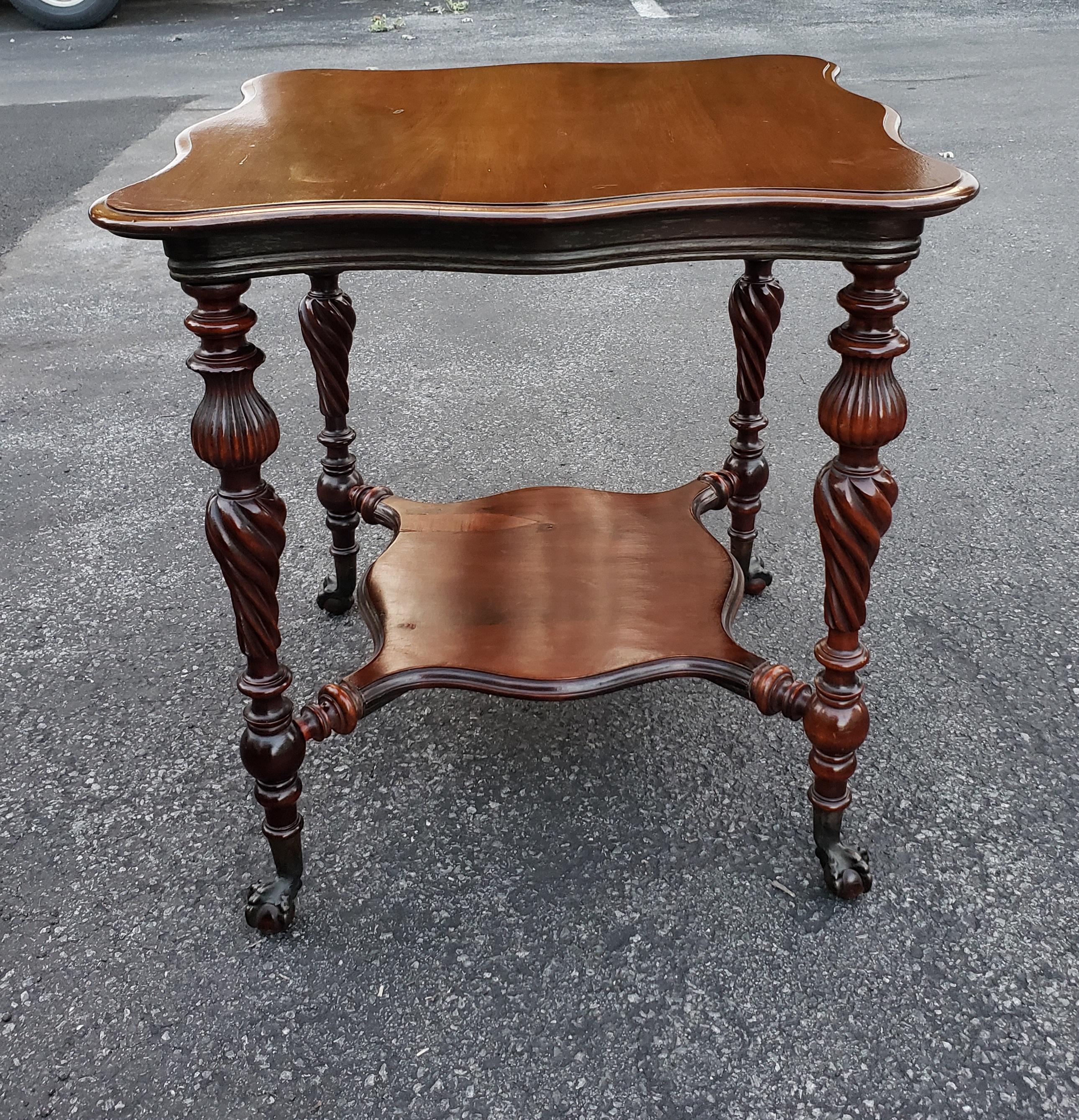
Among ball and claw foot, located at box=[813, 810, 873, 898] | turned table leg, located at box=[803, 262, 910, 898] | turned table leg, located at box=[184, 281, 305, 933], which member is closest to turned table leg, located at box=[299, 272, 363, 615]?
turned table leg, located at box=[184, 281, 305, 933]

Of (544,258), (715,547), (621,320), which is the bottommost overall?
(621,320)

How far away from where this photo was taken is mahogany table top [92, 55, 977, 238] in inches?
38.5

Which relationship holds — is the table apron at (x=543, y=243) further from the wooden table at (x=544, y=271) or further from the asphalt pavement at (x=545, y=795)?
the asphalt pavement at (x=545, y=795)

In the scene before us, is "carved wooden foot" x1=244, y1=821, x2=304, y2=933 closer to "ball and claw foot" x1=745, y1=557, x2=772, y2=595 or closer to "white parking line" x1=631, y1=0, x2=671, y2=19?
"ball and claw foot" x1=745, y1=557, x2=772, y2=595

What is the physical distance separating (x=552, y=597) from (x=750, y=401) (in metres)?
0.45

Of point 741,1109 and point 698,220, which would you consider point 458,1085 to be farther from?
point 698,220

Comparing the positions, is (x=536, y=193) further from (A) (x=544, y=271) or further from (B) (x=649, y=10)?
(B) (x=649, y=10)

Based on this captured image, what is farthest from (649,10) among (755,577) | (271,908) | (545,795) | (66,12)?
(271,908)

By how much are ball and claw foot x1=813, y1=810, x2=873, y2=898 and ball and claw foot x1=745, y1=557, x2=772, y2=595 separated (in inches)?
24.3

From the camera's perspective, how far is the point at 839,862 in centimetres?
130

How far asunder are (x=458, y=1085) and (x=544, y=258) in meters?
Answer: 0.84

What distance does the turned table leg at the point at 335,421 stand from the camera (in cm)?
158

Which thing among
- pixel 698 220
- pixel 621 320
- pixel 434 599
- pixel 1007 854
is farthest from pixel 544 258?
pixel 621 320

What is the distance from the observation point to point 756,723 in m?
1.60
